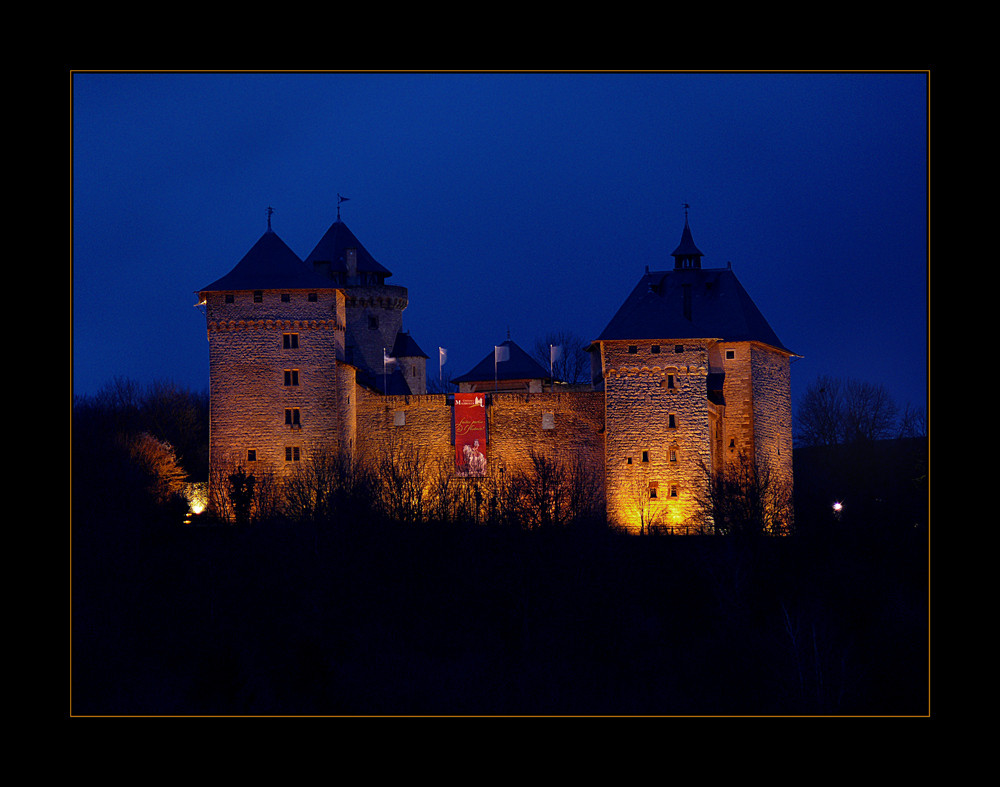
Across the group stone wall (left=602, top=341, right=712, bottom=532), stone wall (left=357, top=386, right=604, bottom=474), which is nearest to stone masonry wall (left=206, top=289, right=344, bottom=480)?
stone wall (left=357, top=386, right=604, bottom=474)

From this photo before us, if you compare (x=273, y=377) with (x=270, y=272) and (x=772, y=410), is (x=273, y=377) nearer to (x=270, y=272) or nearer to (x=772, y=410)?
(x=270, y=272)

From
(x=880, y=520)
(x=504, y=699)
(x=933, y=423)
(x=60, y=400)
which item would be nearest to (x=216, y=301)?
(x=504, y=699)

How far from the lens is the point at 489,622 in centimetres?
4259

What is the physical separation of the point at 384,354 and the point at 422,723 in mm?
30198

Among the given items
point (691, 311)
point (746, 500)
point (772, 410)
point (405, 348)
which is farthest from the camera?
point (405, 348)

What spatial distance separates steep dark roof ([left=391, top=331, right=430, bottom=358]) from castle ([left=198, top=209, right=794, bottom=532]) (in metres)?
7.34

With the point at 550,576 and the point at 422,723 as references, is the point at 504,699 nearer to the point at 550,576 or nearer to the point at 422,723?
the point at 550,576

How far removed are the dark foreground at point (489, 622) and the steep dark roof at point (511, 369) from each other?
15337 millimetres

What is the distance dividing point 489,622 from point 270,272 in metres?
14.7

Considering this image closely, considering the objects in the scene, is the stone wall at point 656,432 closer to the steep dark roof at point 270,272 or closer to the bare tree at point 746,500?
the bare tree at point 746,500

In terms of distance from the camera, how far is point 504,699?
1544 inches

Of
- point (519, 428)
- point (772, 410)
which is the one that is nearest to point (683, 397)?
point (772, 410)

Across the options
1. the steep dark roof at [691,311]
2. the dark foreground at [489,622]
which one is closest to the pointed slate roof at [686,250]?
the steep dark roof at [691,311]

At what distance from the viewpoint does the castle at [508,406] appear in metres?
47.6
